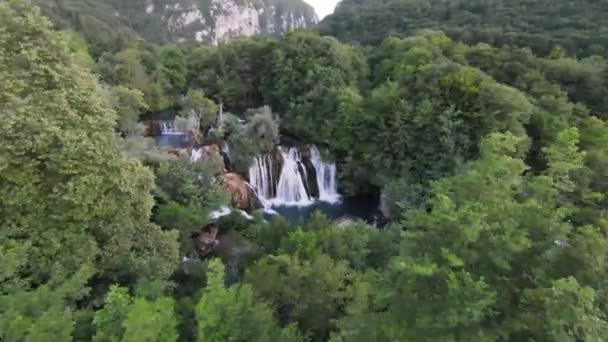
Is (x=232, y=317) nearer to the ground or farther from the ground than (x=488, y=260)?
nearer to the ground

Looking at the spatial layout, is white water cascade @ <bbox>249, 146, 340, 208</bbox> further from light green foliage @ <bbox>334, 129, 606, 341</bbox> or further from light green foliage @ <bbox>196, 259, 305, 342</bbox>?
light green foliage @ <bbox>334, 129, 606, 341</bbox>

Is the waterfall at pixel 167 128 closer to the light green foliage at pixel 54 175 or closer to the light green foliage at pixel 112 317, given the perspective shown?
the light green foliage at pixel 54 175

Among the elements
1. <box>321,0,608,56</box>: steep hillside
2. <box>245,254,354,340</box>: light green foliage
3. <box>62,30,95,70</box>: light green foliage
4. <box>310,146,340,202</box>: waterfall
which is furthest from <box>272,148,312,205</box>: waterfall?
<box>321,0,608,56</box>: steep hillside

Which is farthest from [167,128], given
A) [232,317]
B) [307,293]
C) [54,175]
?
[232,317]

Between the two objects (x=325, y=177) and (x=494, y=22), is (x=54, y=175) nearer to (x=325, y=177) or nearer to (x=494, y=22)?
(x=325, y=177)

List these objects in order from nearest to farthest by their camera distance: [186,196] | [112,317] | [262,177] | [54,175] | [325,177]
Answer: [112,317]
[54,175]
[186,196]
[262,177]
[325,177]

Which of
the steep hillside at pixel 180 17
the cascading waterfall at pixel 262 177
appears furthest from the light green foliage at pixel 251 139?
the steep hillside at pixel 180 17

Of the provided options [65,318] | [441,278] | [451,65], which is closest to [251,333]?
[65,318]

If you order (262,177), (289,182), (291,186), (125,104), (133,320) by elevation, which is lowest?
(291,186)
